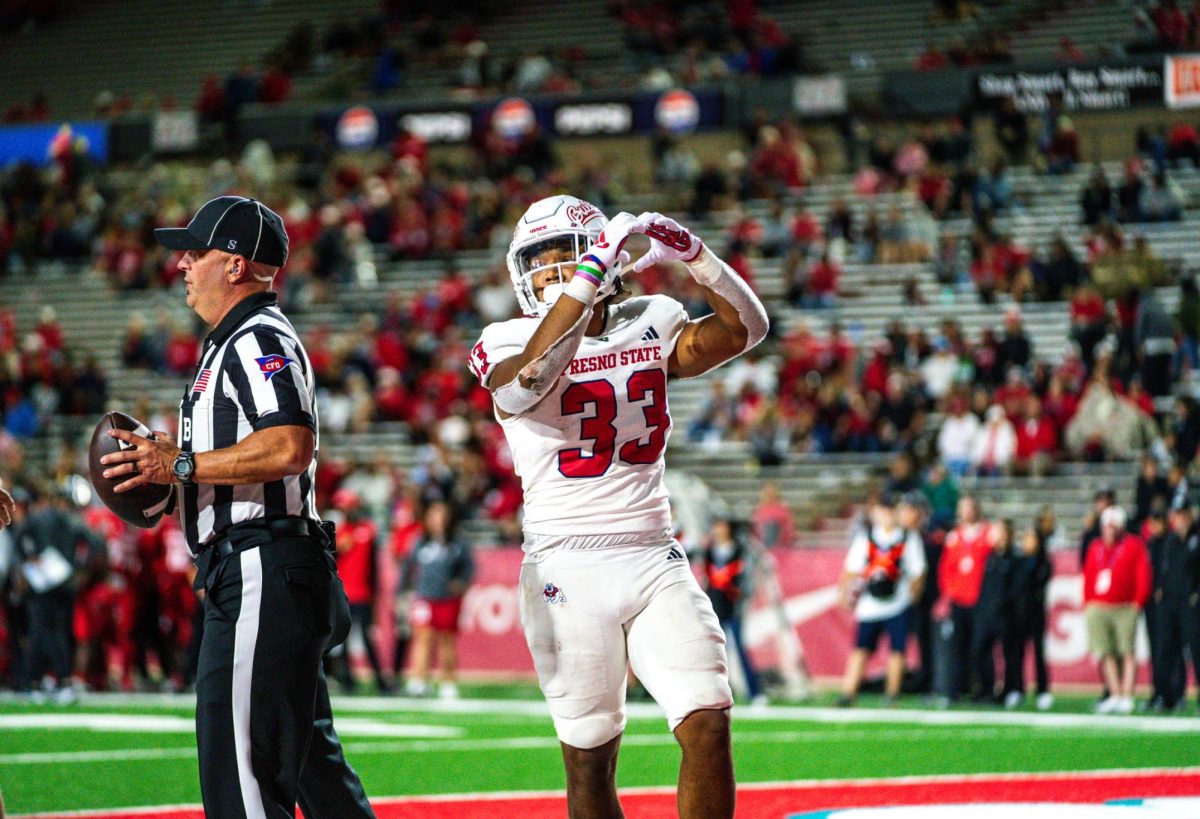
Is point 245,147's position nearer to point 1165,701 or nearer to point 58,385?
point 58,385

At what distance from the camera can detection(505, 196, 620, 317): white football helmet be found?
210 inches

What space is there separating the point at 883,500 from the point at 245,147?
56.4 ft

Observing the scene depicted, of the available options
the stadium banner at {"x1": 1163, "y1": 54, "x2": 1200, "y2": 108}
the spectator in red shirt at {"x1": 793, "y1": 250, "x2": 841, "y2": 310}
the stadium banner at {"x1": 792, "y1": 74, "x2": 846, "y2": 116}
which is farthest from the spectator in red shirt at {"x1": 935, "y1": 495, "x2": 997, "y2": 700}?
the stadium banner at {"x1": 792, "y1": 74, "x2": 846, "y2": 116}

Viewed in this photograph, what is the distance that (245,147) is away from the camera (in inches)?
1145

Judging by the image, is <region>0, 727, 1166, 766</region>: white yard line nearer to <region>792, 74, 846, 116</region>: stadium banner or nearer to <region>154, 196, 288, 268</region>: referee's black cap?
<region>154, 196, 288, 268</region>: referee's black cap

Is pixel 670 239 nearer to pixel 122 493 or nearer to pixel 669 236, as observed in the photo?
pixel 669 236

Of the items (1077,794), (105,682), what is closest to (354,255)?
(105,682)

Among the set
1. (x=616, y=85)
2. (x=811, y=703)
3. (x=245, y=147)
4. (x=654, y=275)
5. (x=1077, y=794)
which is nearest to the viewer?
(x=1077, y=794)

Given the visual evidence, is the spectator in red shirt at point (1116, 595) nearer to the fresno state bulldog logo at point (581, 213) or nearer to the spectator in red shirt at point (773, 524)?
the spectator in red shirt at point (773, 524)

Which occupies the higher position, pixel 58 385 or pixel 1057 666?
pixel 58 385

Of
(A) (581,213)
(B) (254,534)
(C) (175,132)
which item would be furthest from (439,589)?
(C) (175,132)

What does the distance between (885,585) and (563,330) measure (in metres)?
9.90

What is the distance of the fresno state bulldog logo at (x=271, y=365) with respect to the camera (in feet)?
15.5

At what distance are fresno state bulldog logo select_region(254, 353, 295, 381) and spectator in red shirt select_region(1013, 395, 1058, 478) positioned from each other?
528 inches
